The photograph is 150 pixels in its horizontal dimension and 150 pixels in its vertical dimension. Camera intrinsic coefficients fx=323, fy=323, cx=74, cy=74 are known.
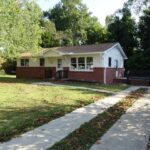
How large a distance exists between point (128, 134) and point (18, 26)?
52.5ft


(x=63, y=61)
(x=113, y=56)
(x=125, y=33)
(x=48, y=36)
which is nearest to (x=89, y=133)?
(x=113, y=56)

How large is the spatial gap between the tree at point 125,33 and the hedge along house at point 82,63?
890cm

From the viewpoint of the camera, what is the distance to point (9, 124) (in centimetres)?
962

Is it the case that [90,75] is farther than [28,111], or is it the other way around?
[90,75]

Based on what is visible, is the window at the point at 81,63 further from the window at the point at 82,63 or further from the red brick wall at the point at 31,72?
the red brick wall at the point at 31,72

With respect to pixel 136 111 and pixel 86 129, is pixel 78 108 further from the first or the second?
pixel 86 129

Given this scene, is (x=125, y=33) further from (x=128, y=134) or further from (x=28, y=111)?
(x=128, y=134)

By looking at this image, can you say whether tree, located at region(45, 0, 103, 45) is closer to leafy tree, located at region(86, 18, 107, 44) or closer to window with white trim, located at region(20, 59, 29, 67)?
leafy tree, located at region(86, 18, 107, 44)

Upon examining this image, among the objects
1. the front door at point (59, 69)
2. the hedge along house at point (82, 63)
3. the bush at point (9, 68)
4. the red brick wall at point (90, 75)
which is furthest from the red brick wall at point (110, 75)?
the bush at point (9, 68)

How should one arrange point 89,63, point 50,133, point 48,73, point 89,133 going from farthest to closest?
point 48,73 → point 89,63 → point 89,133 → point 50,133

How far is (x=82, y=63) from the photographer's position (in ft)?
102

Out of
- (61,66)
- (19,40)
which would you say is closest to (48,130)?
(19,40)

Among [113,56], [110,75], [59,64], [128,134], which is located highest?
[113,56]

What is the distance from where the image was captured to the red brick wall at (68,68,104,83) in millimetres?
29722
